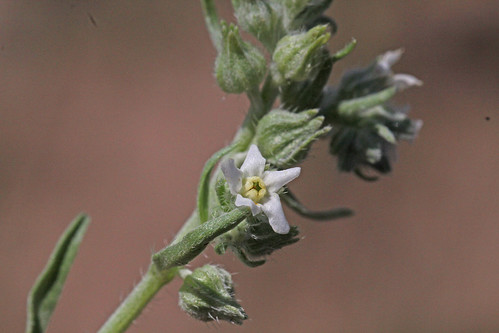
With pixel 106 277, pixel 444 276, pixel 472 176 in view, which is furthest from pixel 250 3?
pixel 472 176

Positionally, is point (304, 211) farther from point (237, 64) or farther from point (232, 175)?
point (237, 64)

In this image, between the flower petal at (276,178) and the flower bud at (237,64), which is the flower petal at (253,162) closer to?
the flower petal at (276,178)

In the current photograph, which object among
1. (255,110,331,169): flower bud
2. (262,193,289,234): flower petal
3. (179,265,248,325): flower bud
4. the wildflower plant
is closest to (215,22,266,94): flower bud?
the wildflower plant

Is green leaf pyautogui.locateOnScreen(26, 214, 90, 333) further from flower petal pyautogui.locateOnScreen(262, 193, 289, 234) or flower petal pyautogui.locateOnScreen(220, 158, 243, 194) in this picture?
flower petal pyautogui.locateOnScreen(262, 193, 289, 234)

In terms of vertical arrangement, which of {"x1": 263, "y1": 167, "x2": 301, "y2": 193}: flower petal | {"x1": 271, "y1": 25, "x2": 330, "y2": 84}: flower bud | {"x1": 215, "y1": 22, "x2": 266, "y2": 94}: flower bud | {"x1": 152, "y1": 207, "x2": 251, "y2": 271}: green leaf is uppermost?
{"x1": 215, "y1": 22, "x2": 266, "y2": 94}: flower bud

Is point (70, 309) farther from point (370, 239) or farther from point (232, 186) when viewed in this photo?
point (232, 186)

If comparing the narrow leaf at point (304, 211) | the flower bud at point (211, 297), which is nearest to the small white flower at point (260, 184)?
the narrow leaf at point (304, 211)
